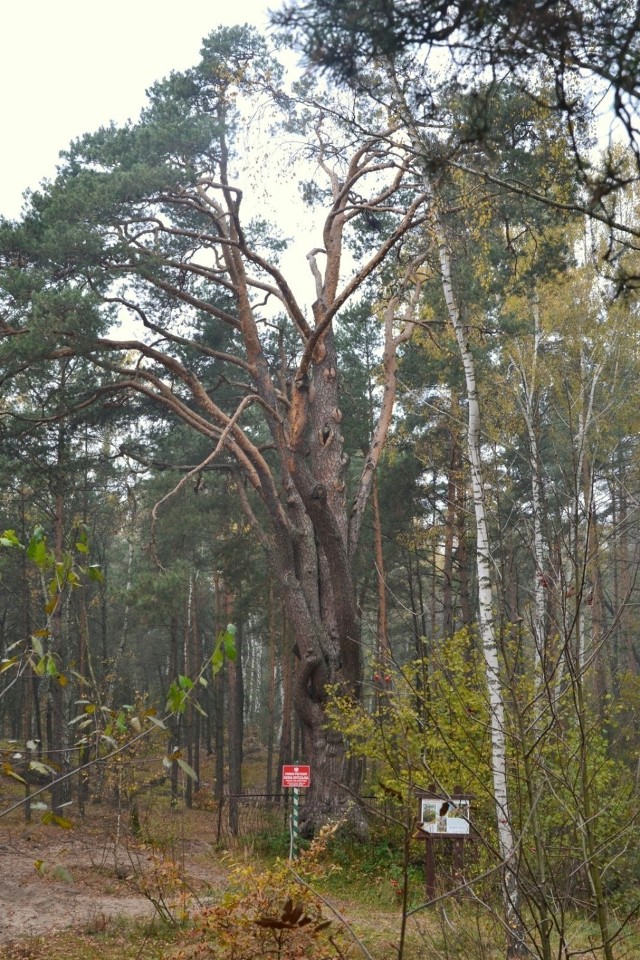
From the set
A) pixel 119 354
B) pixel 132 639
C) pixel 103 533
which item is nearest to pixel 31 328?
pixel 119 354

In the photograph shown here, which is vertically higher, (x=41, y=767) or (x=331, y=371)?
(x=331, y=371)

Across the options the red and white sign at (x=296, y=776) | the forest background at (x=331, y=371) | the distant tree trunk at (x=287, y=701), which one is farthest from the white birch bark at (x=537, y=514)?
the distant tree trunk at (x=287, y=701)

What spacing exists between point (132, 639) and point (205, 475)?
16782 mm

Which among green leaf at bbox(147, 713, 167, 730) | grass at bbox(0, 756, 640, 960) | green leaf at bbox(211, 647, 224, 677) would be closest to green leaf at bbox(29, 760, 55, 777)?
green leaf at bbox(147, 713, 167, 730)

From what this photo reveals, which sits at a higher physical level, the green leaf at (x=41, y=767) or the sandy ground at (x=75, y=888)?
the green leaf at (x=41, y=767)

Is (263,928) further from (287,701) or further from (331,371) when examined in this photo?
(287,701)

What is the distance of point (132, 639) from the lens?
36062 millimetres

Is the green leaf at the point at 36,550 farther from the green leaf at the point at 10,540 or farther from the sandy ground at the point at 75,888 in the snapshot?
the sandy ground at the point at 75,888

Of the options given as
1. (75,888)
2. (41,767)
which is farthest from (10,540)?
(75,888)

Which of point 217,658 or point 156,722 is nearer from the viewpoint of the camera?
point 217,658

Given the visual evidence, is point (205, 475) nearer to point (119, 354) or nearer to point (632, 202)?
point (119, 354)

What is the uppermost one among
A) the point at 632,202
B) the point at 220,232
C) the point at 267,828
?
the point at 632,202

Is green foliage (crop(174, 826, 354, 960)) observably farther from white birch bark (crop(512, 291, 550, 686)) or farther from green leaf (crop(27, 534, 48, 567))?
green leaf (crop(27, 534, 48, 567))

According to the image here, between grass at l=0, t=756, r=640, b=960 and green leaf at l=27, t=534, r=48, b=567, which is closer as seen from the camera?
green leaf at l=27, t=534, r=48, b=567
